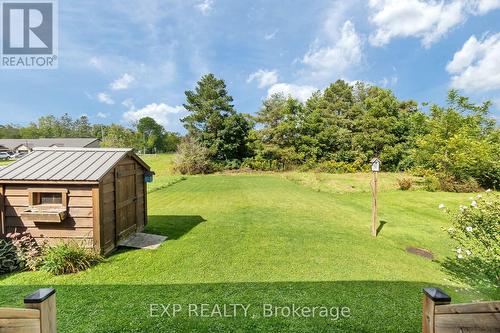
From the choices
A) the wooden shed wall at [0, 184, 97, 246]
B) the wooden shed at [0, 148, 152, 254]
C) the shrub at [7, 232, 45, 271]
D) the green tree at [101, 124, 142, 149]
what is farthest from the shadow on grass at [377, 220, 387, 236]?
the green tree at [101, 124, 142, 149]

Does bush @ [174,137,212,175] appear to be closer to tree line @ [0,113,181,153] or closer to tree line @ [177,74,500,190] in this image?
tree line @ [177,74,500,190]

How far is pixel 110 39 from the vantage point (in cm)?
858

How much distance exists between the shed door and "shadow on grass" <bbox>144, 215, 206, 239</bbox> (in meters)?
0.70

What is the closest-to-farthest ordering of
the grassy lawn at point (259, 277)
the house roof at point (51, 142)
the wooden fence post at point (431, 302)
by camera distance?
the wooden fence post at point (431, 302) → the grassy lawn at point (259, 277) → the house roof at point (51, 142)

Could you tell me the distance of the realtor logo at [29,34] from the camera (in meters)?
6.18

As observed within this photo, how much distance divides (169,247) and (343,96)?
2440 cm

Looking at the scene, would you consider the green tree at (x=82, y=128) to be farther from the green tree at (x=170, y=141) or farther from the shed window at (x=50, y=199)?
the shed window at (x=50, y=199)

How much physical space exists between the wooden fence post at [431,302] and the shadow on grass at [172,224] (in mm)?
5362

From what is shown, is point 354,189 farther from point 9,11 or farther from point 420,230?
point 9,11

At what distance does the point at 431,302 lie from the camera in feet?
4.79

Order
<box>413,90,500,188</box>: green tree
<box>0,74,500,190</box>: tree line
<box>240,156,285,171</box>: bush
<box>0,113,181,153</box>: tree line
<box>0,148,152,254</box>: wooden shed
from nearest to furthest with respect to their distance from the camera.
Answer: <box>0,148,152,254</box>: wooden shed < <box>413,90,500,188</box>: green tree < <box>0,74,500,190</box>: tree line < <box>240,156,285,171</box>: bush < <box>0,113,181,153</box>: tree line

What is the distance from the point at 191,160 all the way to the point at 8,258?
18.1 meters

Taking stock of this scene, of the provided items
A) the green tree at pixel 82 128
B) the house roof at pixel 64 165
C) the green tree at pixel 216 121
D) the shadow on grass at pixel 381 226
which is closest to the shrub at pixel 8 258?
the house roof at pixel 64 165

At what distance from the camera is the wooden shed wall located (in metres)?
4.58
